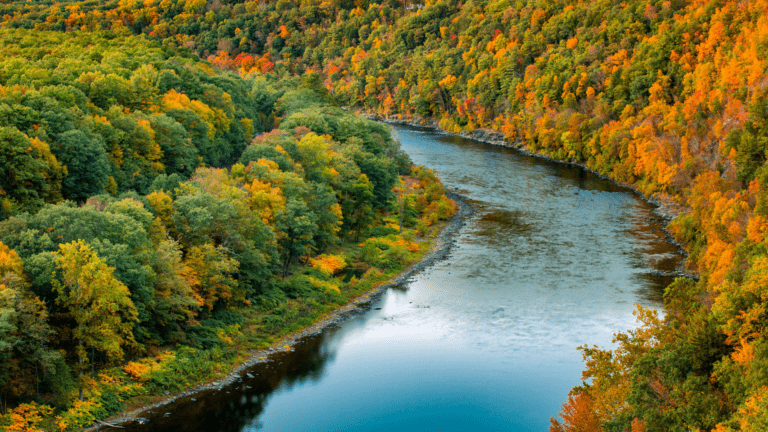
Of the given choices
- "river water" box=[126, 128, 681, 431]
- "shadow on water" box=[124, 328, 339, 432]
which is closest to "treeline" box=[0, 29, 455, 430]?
"shadow on water" box=[124, 328, 339, 432]

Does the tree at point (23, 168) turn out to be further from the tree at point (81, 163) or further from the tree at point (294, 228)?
the tree at point (294, 228)

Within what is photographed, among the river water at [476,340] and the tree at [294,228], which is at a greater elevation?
the tree at [294,228]

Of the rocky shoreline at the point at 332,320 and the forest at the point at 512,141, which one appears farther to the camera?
the rocky shoreline at the point at 332,320

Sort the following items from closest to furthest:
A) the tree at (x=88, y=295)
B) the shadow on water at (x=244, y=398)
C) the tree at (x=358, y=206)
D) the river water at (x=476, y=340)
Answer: the tree at (x=88, y=295) → the shadow on water at (x=244, y=398) → the river water at (x=476, y=340) → the tree at (x=358, y=206)

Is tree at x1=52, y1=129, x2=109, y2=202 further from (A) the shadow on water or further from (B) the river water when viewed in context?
(B) the river water

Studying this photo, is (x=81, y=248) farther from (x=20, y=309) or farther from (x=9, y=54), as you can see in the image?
(x=9, y=54)

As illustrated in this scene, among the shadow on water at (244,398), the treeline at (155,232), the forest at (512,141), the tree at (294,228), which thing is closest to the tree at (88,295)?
the treeline at (155,232)
